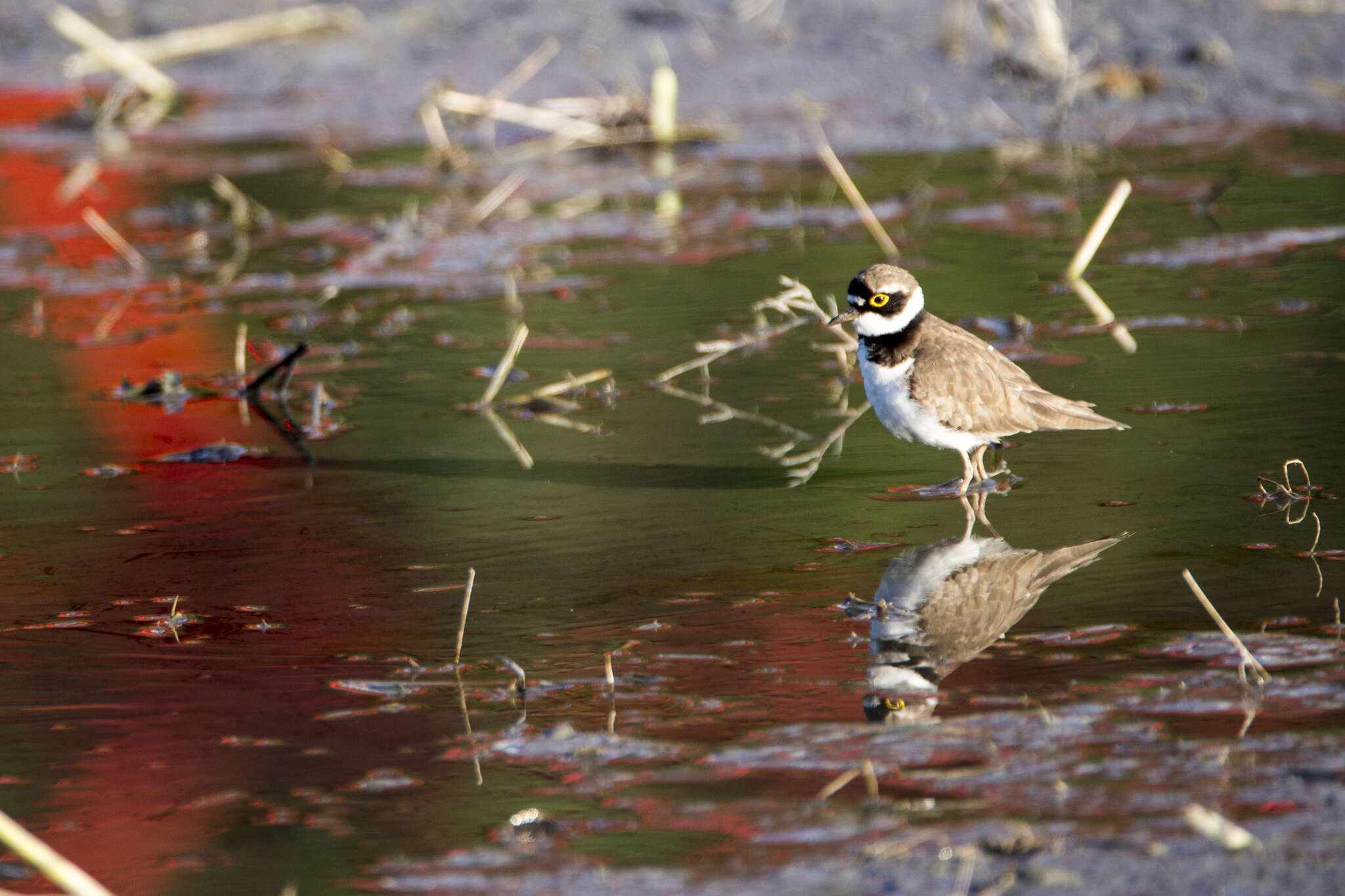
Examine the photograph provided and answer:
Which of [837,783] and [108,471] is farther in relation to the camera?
[108,471]

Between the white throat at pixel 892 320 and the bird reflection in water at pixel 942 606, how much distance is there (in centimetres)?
81

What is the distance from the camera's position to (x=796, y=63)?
47.7 feet

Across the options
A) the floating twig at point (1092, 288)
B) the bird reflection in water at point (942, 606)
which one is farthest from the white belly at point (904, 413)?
the floating twig at point (1092, 288)

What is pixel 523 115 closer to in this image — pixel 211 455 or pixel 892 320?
pixel 211 455

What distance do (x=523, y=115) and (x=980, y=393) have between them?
6808mm

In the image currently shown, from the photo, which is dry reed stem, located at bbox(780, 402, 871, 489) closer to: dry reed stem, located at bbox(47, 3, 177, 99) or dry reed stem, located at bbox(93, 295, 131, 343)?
dry reed stem, located at bbox(93, 295, 131, 343)

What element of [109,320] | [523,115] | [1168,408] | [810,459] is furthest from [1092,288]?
[109,320]

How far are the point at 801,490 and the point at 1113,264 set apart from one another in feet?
13.4

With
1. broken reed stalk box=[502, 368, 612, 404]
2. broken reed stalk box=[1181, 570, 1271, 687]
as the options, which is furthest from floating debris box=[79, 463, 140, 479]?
broken reed stalk box=[1181, 570, 1271, 687]

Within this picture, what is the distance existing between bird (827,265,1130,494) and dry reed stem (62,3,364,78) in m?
10.3

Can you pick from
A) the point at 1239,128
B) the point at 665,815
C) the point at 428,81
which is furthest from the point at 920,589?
the point at 428,81

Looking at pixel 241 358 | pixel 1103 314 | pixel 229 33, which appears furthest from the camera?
pixel 229 33

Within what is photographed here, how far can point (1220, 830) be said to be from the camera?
9.65 ft

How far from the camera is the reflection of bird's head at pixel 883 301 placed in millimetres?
5820
